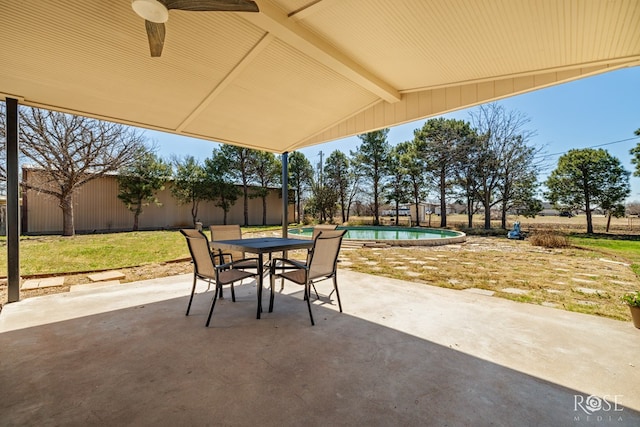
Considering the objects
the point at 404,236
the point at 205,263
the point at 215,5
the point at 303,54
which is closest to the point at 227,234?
the point at 205,263

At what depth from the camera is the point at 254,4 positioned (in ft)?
6.66

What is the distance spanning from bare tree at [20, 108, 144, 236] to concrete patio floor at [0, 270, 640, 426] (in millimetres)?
9098

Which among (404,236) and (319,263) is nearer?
(319,263)

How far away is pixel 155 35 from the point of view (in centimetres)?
223

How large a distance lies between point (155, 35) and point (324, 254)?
94.0 inches

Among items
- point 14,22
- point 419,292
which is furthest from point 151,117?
point 419,292

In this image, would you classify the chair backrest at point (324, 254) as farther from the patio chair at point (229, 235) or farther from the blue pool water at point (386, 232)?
the blue pool water at point (386, 232)

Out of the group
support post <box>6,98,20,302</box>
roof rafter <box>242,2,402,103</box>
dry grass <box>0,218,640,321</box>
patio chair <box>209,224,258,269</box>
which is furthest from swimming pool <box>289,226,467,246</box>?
support post <box>6,98,20,302</box>

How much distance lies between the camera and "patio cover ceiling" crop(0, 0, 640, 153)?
7.25ft

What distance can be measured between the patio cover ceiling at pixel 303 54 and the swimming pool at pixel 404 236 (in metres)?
2.67

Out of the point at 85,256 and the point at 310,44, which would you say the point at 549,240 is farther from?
the point at 85,256

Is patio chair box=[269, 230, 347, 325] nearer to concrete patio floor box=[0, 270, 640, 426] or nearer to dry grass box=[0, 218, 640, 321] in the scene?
concrete patio floor box=[0, 270, 640, 426]

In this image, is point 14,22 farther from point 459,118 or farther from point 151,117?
point 459,118

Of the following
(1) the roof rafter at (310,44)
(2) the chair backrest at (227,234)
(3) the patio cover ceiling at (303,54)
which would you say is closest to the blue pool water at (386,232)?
(2) the chair backrest at (227,234)
